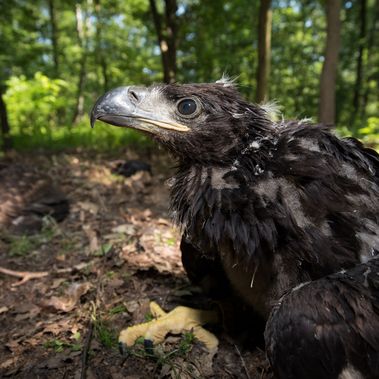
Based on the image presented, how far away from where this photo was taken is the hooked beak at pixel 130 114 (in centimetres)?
226

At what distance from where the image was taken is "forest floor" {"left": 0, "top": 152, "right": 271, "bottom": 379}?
8.02 feet

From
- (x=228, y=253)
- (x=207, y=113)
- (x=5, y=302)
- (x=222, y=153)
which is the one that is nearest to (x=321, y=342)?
(x=228, y=253)

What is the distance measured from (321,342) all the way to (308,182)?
2.81 ft

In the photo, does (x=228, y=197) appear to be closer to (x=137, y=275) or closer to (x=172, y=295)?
(x=172, y=295)

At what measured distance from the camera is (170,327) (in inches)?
108

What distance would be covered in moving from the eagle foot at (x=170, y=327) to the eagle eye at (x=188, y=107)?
153cm

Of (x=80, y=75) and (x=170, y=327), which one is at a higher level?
(x=80, y=75)

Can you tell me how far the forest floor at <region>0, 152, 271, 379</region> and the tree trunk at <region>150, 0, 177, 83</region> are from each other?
4701 mm

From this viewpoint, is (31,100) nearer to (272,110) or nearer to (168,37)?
(168,37)

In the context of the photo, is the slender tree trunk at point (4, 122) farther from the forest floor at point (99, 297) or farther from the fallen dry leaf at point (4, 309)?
the fallen dry leaf at point (4, 309)

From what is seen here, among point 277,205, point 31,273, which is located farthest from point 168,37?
point 277,205

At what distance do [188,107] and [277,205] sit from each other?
79 centimetres

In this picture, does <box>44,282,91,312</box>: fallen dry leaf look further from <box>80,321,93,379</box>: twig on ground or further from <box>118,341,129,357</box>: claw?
<box>118,341,129,357</box>: claw

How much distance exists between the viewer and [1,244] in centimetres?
426
